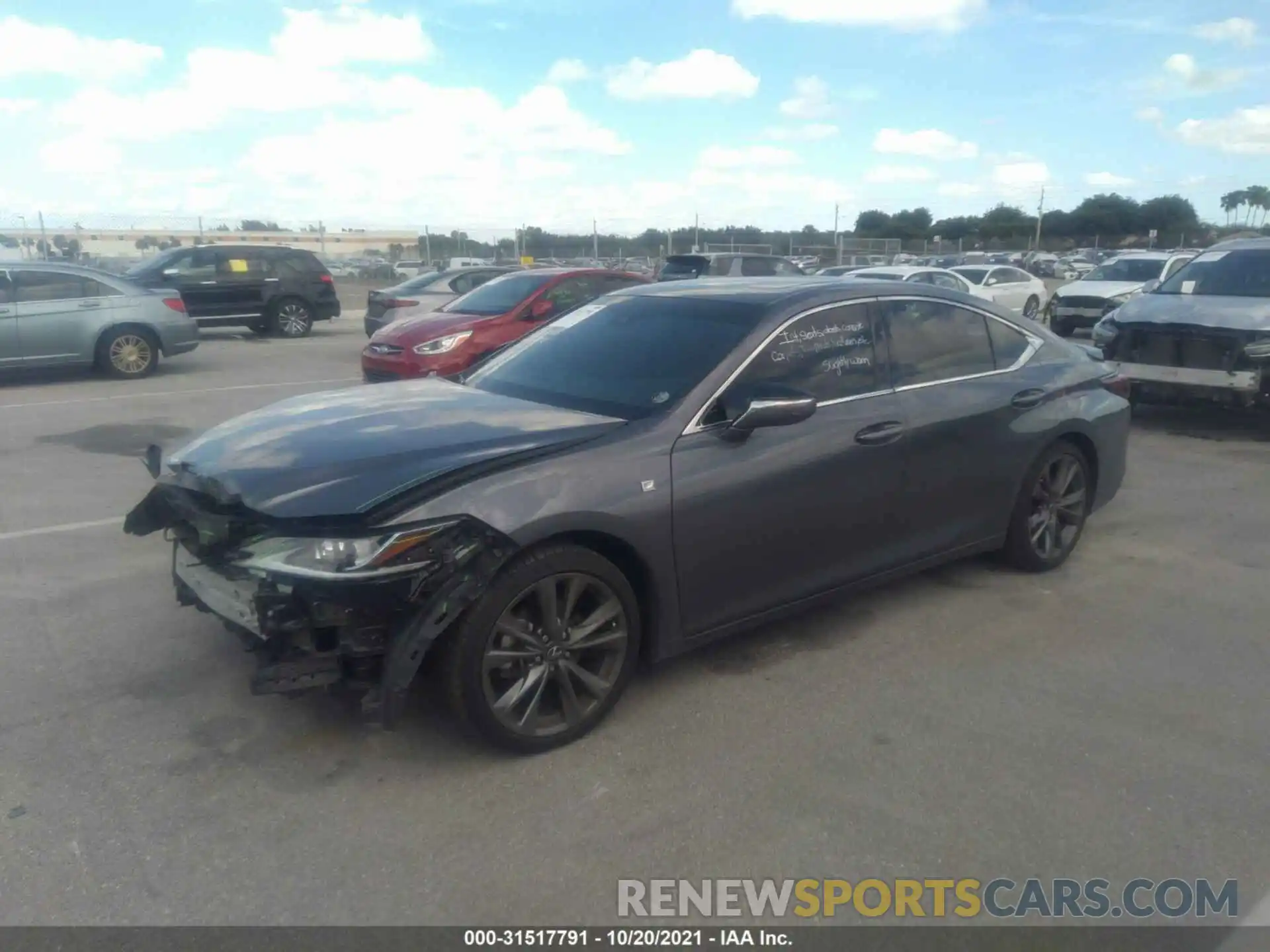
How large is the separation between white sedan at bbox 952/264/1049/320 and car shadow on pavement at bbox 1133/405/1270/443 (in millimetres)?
11100

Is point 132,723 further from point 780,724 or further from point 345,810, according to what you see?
point 780,724

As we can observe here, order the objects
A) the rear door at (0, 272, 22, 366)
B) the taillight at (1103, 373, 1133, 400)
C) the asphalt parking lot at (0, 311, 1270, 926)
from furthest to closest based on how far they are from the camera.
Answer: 1. the rear door at (0, 272, 22, 366)
2. the taillight at (1103, 373, 1133, 400)
3. the asphalt parking lot at (0, 311, 1270, 926)

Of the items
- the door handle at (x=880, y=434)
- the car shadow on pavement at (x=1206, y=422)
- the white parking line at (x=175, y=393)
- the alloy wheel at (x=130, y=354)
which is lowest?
the car shadow on pavement at (x=1206, y=422)

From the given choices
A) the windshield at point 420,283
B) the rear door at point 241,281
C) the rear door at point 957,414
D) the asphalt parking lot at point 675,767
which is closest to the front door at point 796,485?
the rear door at point 957,414

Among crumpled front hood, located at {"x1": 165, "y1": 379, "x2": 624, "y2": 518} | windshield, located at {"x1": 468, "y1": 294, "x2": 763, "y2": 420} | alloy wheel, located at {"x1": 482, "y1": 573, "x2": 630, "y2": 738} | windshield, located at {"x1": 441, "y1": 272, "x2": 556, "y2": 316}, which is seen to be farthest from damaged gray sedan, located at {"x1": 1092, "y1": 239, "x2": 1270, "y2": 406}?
alloy wheel, located at {"x1": 482, "y1": 573, "x2": 630, "y2": 738}

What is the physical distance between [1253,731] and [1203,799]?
2.20ft

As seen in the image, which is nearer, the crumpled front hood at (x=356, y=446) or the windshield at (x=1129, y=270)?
the crumpled front hood at (x=356, y=446)

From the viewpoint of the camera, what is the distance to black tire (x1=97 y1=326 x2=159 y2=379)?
12.9m

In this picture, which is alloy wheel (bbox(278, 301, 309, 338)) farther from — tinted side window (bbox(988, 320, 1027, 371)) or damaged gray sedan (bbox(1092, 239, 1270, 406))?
tinted side window (bbox(988, 320, 1027, 371))

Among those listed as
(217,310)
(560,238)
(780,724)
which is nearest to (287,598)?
(780,724)

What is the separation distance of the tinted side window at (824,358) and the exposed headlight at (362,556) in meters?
1.51

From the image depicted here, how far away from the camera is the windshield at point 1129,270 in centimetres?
2062

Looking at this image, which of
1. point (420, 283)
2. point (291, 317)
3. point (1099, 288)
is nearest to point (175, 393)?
point (420, 283)

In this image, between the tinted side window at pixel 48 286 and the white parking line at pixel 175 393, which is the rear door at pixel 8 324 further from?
the white parking line at pixel 175 393
